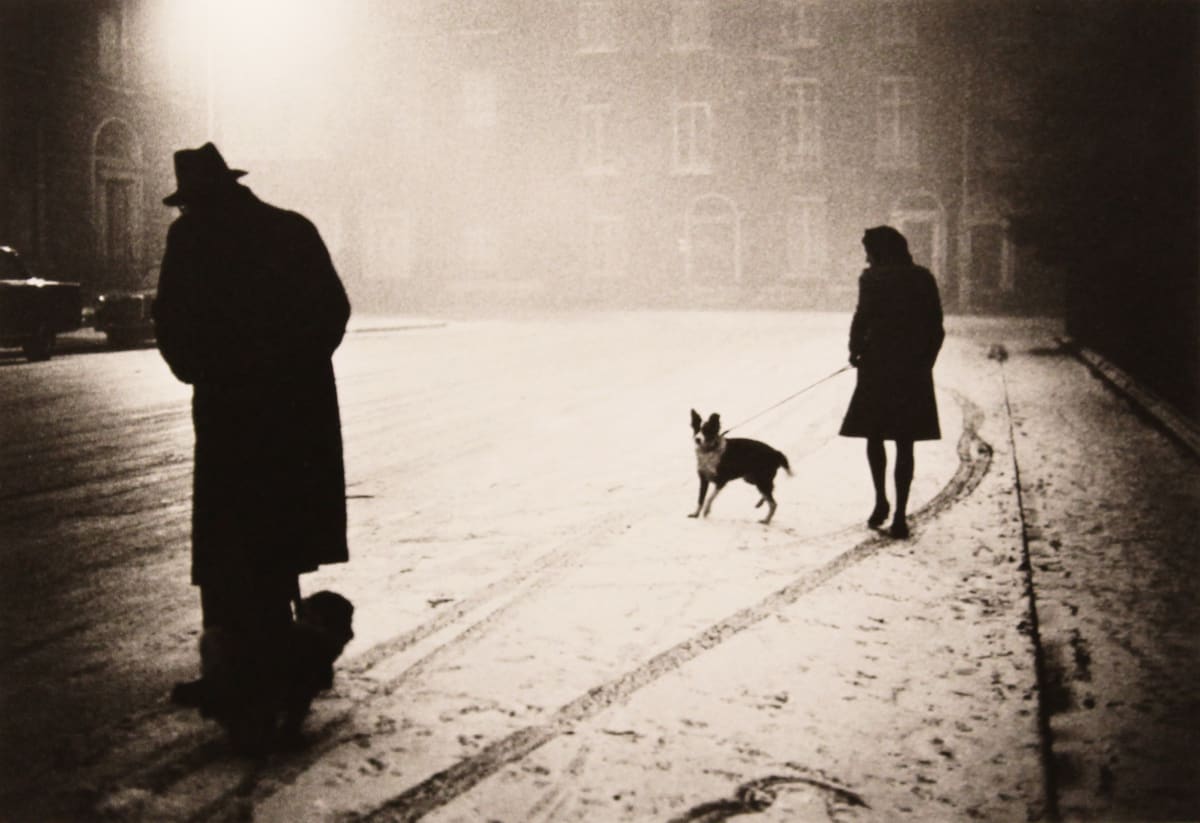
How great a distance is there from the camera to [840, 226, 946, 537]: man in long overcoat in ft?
23.6

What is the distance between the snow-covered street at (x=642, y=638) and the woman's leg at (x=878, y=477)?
0.46ft

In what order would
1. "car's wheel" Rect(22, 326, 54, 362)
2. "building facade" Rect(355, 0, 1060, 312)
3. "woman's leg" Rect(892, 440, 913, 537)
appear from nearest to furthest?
1. "woman's leg" Rect(892, 440, 913, 537)
2. "car's wheel" Rect(22, 326, 54, 362)
3. "building facade" Rect(355, 0, 1060, 312)

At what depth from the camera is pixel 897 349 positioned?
7230mm

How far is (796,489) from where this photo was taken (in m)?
9.06

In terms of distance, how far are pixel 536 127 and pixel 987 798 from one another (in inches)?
1724

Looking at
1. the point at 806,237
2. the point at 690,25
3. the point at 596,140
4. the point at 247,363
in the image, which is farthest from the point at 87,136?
the point at 247,363

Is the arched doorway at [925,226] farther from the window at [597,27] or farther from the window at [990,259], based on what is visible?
the window at [597,27]

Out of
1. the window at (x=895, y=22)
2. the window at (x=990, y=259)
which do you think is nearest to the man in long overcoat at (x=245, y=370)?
the window at (x=990, y=259)

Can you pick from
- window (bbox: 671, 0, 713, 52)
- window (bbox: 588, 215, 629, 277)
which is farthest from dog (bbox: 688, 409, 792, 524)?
window (bbox: 671, 0, 713, 52)

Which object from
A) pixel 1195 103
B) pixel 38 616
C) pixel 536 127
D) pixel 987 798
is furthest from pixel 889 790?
pixel 536 127

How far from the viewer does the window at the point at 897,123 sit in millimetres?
42625

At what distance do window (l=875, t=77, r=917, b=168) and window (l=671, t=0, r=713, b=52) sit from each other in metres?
6.30

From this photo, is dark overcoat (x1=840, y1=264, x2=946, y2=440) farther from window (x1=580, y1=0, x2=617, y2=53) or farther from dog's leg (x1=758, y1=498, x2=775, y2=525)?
window (x1=580, y1=0, x2=617, y2=53)

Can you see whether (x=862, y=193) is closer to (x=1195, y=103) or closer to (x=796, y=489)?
(x=1195, y=103)
